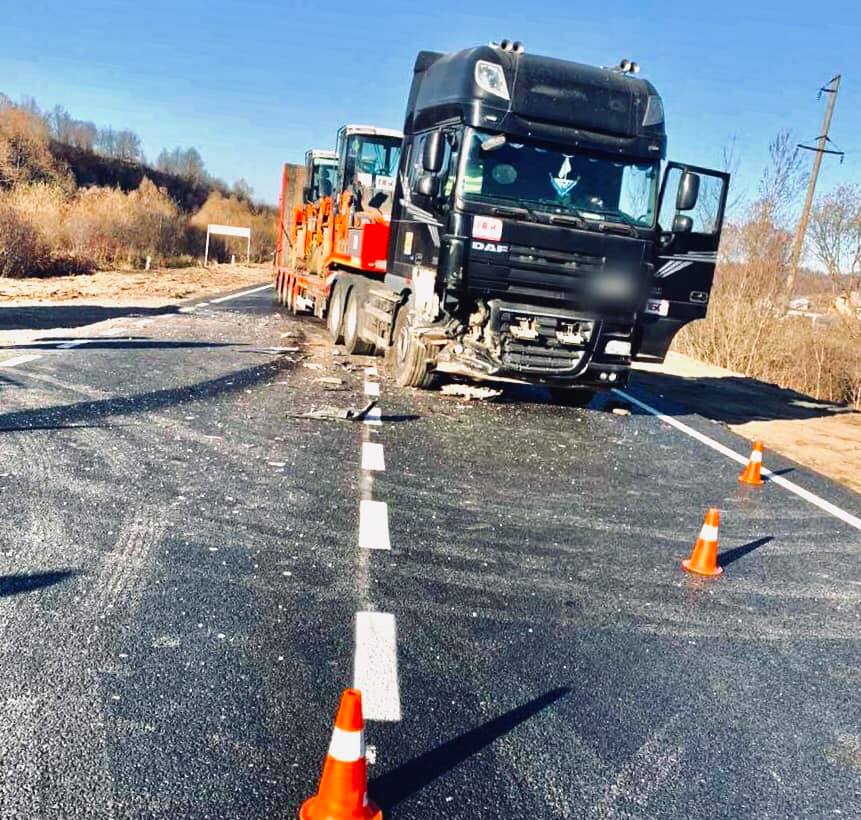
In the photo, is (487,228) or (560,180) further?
(560,180)

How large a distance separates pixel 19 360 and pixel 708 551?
8.96 m

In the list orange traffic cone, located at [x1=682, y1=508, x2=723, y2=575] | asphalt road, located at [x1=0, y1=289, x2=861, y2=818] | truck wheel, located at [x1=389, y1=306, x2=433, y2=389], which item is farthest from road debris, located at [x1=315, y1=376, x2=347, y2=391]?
orange traffic cone, located at [x1=682, y1=508, x2=723, y2=575]

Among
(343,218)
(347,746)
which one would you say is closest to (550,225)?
(343,218)

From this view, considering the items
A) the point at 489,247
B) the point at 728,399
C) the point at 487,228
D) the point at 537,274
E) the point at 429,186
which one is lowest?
the point at 728,399

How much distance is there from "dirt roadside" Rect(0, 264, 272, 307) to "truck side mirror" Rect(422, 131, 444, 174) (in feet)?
41.4

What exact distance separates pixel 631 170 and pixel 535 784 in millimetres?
8662

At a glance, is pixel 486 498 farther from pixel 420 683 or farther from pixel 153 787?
pixel 153 787

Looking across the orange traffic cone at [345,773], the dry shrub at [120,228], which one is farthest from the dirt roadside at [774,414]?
the dry shrub at [120,228]

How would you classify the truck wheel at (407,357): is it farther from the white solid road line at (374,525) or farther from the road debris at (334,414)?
the white solid road line at (374,525)

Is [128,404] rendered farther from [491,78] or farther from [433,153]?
[491,78]

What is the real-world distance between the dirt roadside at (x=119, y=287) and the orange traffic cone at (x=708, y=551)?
17554mm

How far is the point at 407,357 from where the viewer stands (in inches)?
463

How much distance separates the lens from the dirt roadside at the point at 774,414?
11.0 meters

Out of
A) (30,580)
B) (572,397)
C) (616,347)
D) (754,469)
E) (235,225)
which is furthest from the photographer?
(235,225)
